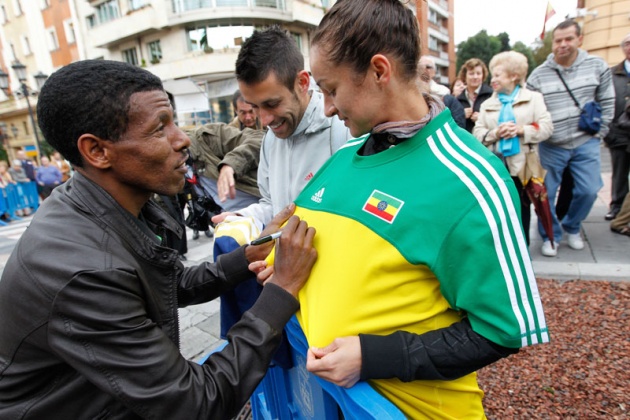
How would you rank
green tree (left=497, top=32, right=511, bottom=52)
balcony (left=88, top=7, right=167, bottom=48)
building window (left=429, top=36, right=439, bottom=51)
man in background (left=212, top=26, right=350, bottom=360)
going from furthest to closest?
green tree (left=497, top=32, right=511, bottom=52)
building window (left=429, top=36, right=439, bottom=51)
balcony (left=88, top=7, right=167, bottom=48)
man in background (left=212, top=26, right=350, bottom=360)

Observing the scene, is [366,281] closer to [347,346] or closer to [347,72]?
[347,346]

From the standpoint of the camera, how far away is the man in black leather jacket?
108 cm

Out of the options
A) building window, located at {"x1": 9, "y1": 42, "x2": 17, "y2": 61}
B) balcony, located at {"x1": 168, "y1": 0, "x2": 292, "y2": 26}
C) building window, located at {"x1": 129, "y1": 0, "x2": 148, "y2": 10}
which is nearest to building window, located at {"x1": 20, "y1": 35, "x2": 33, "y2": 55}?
building window, located at {"x1": 9, "y1": 42, "x2": 17, "y2": 61}

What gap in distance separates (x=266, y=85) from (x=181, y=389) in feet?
4.60

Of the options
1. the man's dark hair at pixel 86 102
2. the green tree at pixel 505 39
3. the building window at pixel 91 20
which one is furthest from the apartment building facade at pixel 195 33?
the green tree at pixel 505 39

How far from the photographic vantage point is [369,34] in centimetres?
113

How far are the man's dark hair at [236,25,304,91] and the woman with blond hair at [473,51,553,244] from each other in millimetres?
2486

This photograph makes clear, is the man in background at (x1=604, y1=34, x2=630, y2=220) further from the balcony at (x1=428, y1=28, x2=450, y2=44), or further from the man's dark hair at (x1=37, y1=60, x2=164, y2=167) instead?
the balcony at (x1=428, y1=28, x2=450, y2=44)

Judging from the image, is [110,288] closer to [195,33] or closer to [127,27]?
[195,33]

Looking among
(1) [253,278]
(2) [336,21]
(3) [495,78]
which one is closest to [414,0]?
(2) [336,21]

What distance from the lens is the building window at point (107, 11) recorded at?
83.6 feet

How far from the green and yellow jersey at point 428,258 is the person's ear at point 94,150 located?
29.5 inches

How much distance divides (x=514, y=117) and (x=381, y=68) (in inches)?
123

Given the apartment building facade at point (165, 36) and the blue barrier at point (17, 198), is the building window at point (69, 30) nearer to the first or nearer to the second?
the apartment building facade at point (165, 36)
